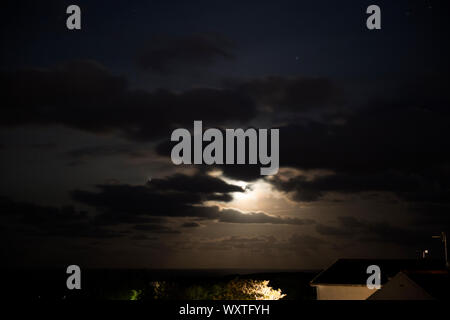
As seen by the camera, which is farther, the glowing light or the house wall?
the glowing light

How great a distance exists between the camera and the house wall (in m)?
31.3

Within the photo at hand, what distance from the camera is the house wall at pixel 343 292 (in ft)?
103

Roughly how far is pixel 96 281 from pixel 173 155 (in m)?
28.3

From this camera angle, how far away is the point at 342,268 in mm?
35531

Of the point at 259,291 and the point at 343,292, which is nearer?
the point at 343,292

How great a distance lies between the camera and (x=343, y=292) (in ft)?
105

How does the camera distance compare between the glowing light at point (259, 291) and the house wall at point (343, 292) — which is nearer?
the house wall at point (343, 292)
